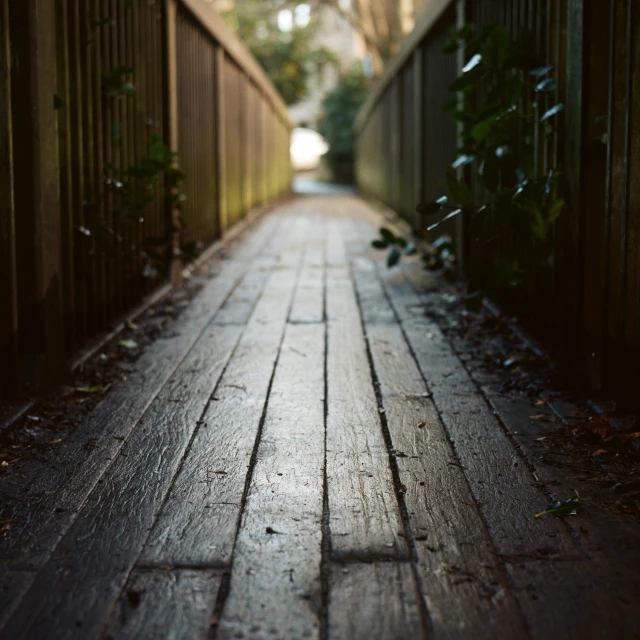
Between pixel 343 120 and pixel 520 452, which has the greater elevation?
pixel 343 120

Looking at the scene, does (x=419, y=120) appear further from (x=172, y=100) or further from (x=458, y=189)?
(x=458, y=189)

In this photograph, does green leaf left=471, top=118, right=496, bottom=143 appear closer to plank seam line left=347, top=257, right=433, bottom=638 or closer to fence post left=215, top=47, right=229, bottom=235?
plank seam line left=347, top=257, right=433, bottom=638

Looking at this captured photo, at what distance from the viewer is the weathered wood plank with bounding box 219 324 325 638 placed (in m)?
1.67

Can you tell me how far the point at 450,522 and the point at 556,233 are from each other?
1.82 metres

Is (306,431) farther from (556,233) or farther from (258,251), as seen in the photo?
(258,251)

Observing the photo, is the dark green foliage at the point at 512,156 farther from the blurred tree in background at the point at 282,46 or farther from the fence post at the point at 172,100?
the blurred tree in background at the point at 282,46

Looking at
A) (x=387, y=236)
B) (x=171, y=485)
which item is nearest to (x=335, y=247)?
(x=387, y=236)

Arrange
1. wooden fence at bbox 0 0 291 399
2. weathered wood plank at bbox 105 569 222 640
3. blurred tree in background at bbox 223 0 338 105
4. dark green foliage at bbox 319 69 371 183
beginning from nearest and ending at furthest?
weathered wood plank at bbox 105 569 222 640 < wooden fence at bbox 0 0 291 399 < blurred tree in background at bbox 223 0 338 105 < dark green foliage at bbox 319 69 371 183

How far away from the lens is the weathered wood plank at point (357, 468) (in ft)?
6.64

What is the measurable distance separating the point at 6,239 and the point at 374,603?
5.81 feet

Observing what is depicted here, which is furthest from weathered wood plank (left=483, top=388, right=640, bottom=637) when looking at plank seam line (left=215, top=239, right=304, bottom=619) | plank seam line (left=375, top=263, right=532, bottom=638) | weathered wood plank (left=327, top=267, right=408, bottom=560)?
plank seam line (left=215, top=239, right=304, bottom=619)

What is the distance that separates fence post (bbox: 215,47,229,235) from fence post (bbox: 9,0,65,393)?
511 cm

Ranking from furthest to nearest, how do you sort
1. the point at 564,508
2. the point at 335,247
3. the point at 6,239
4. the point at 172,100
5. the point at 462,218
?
the point at 335,247 → the point at 462,218 → the point at 172,100 → the point at 6,239 → the point at 564,508

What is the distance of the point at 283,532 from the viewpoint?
2.06 meters
